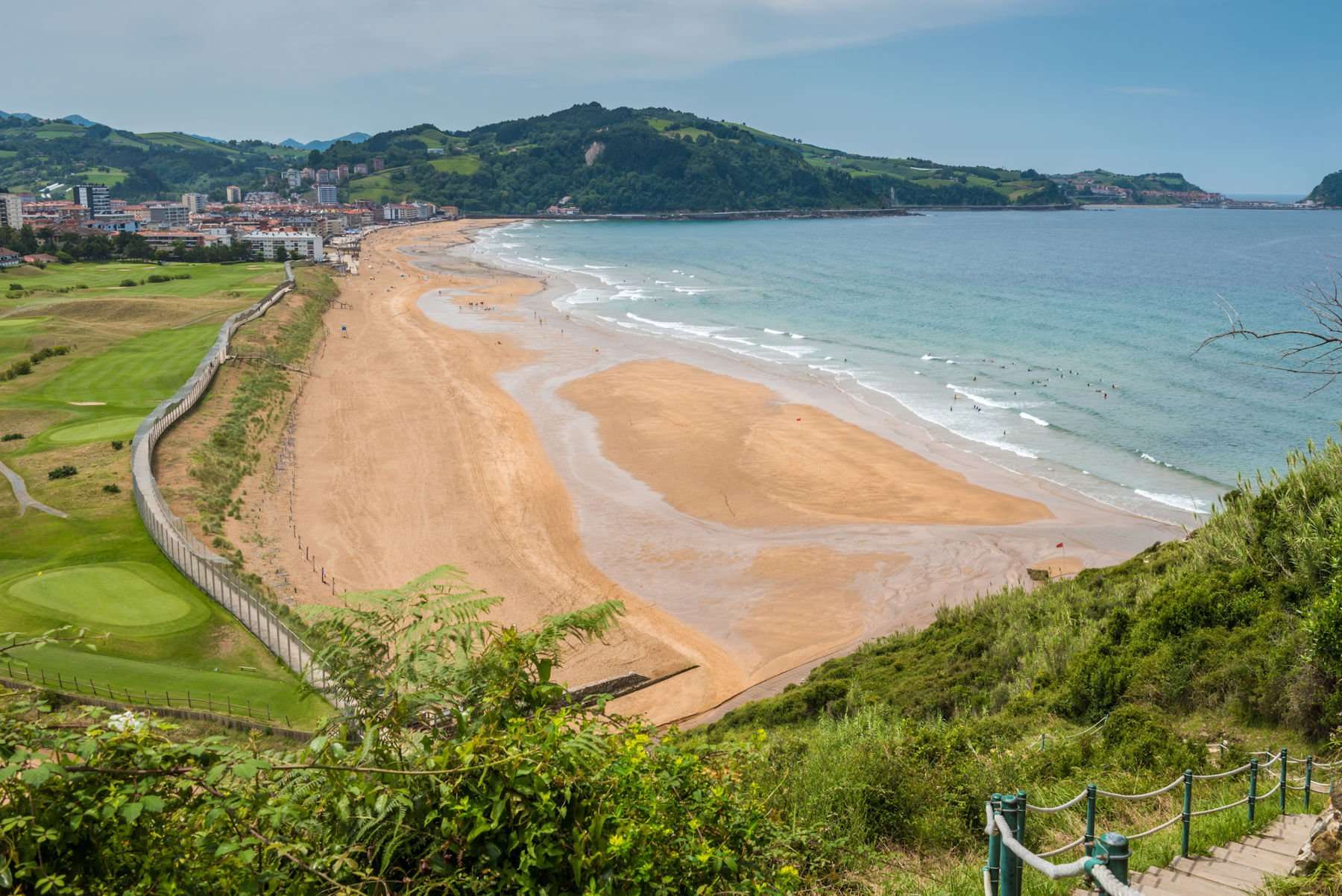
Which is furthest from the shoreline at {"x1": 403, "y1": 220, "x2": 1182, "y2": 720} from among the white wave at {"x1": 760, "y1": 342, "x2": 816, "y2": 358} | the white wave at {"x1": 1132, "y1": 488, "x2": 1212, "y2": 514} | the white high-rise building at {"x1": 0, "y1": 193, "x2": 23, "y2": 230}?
the white high-rise building at {"x1": 0, "y1": 193, "x2": 23, "y2": 230}

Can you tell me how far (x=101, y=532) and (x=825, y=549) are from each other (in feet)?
69.9

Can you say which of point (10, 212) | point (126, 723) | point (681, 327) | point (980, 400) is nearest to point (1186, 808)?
point (126, 723)

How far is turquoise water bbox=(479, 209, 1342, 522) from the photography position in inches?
1607

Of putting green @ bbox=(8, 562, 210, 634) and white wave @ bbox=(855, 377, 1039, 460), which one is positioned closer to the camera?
putting green @ bbox=(8, 562, 210, 634)

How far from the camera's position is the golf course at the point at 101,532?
19.6m

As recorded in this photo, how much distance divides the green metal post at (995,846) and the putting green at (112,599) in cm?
2145

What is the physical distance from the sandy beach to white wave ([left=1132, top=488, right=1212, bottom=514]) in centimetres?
224

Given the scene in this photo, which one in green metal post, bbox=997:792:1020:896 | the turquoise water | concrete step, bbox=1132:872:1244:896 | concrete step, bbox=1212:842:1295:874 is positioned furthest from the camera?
the turquoise water

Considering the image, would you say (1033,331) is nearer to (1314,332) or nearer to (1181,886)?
(1314,332)

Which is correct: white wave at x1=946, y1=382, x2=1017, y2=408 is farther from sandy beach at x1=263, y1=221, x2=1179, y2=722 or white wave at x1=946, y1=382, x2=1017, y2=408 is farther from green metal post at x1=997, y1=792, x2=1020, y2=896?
green metal post at x1=997, y1=792, x2=1020, y2=896

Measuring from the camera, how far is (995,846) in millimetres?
4609

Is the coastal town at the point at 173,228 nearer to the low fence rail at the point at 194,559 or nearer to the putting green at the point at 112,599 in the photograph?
the low fence rail at the point at 194,559

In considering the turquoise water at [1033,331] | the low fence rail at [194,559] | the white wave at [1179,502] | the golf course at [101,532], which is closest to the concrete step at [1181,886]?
the golf course at [101,532]

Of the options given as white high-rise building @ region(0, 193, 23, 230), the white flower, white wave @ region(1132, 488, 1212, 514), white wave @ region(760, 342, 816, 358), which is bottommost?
white wave @ region(1132, 488, 1212, 514)
